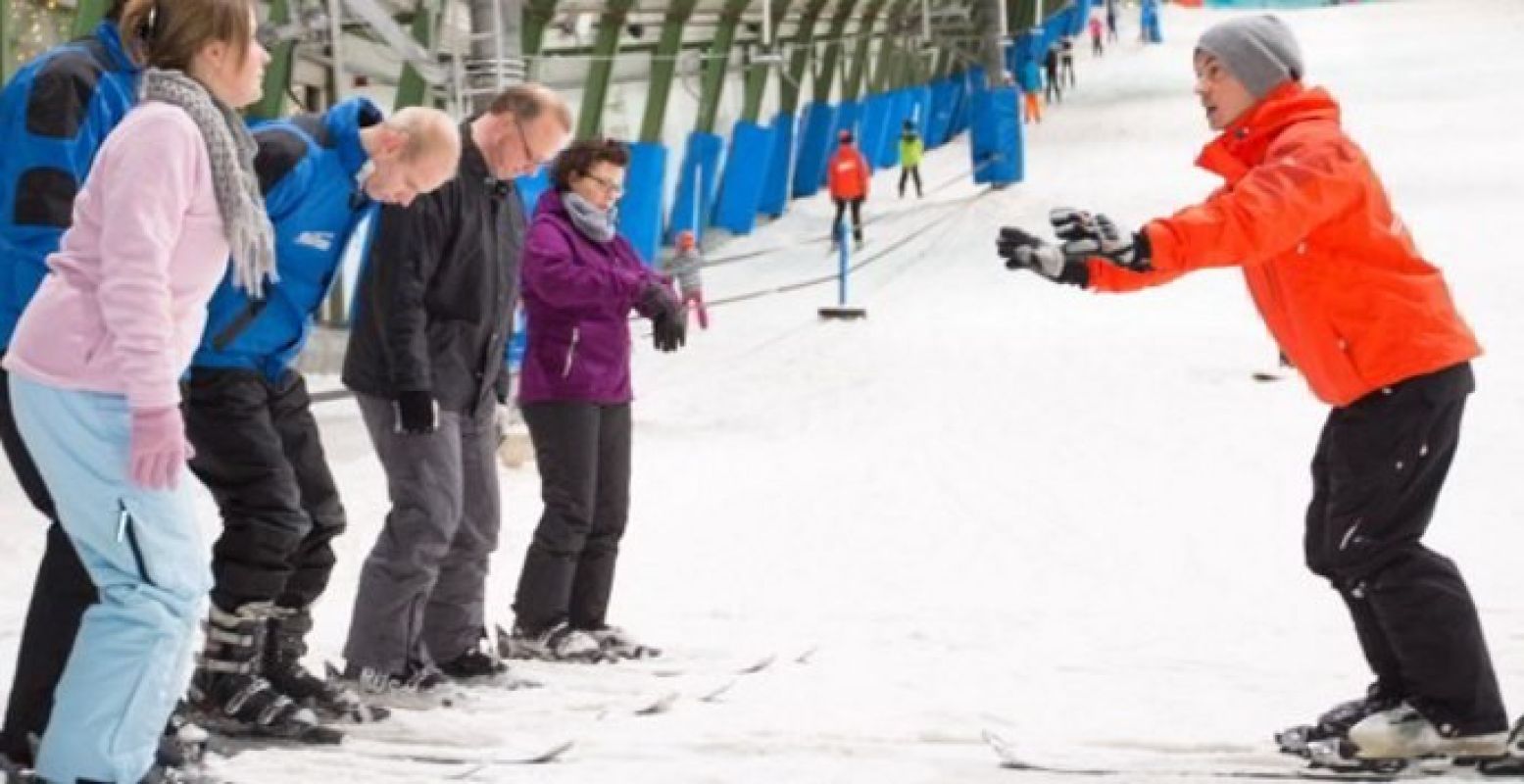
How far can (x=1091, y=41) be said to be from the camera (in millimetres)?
55188

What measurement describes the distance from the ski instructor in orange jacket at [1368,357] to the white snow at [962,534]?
1.41 ft

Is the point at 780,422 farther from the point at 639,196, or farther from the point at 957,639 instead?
the point at 639,196

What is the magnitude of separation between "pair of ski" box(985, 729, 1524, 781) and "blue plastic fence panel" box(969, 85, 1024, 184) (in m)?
25.7

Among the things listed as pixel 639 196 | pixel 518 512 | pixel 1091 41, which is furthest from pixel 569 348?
pixel 1091 41

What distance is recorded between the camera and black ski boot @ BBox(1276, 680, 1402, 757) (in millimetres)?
4570

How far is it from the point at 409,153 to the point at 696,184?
23.3m

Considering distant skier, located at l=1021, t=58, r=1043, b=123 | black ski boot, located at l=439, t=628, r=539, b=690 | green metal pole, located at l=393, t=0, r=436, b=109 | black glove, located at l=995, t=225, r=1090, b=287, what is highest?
black glove, located at l=995, t=225, r=1090, b=287

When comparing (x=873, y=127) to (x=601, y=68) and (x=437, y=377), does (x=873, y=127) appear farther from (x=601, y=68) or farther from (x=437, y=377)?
(x=437, y=377)

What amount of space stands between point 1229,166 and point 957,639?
276cm

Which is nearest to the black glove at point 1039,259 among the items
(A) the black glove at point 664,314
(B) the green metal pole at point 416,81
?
(A) the black glove at point 664,314

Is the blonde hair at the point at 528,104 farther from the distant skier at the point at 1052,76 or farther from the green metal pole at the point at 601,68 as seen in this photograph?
the distant skier at the point at 1052,76

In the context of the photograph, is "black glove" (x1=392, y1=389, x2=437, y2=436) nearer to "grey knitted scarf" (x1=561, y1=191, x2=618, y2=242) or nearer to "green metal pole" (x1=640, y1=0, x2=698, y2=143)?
"grey knitted scarf" (x1=561, y1=191, x2=618, y2=242)

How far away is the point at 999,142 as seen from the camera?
99.0ft

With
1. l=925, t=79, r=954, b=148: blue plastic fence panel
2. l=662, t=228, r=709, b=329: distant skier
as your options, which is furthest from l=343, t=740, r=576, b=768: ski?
l=925, t=79, r=954, b=148: blue plastic fence panel
